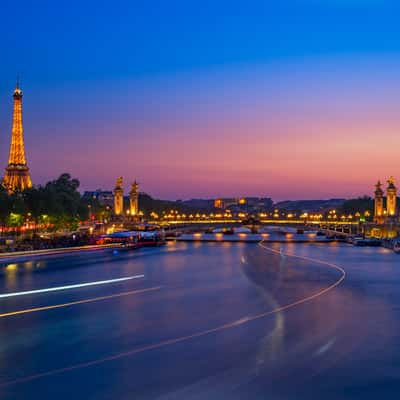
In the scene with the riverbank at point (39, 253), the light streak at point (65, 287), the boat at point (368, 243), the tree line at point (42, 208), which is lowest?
the boat at point (368, 243)

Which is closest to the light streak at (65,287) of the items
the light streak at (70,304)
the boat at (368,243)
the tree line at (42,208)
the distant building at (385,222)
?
the light streak at (70,304)

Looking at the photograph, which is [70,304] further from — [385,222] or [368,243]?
[385,222]

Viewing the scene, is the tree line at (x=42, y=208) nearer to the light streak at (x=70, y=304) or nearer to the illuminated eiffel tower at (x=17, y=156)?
the illuminated eiffel tower at (x=17, y=156)

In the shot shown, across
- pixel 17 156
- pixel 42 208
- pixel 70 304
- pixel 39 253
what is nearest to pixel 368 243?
pixel 42 208

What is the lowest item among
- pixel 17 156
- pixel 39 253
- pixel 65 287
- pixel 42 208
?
pixel 65 287

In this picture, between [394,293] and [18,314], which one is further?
[394,293]

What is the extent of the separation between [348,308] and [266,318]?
19.9 feet

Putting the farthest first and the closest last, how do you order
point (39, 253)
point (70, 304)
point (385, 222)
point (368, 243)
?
1. point (385, 222)
2. point (368, 243)
3. point (39, 253)
4. point (70, 304)

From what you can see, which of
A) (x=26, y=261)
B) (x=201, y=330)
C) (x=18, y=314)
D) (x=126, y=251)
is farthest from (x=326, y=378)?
(x=126, y=251)

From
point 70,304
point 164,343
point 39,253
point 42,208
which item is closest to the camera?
point 164,343

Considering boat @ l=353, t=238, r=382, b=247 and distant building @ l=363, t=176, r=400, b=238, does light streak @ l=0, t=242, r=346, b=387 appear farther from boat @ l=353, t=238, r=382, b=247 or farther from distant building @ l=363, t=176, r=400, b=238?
distant building @ l=363, t=176, r=400, b=238

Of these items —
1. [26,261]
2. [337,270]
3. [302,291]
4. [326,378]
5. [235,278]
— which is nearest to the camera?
[326,378]

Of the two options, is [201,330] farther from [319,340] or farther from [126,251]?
[126,251]

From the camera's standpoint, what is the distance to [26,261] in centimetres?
6419
